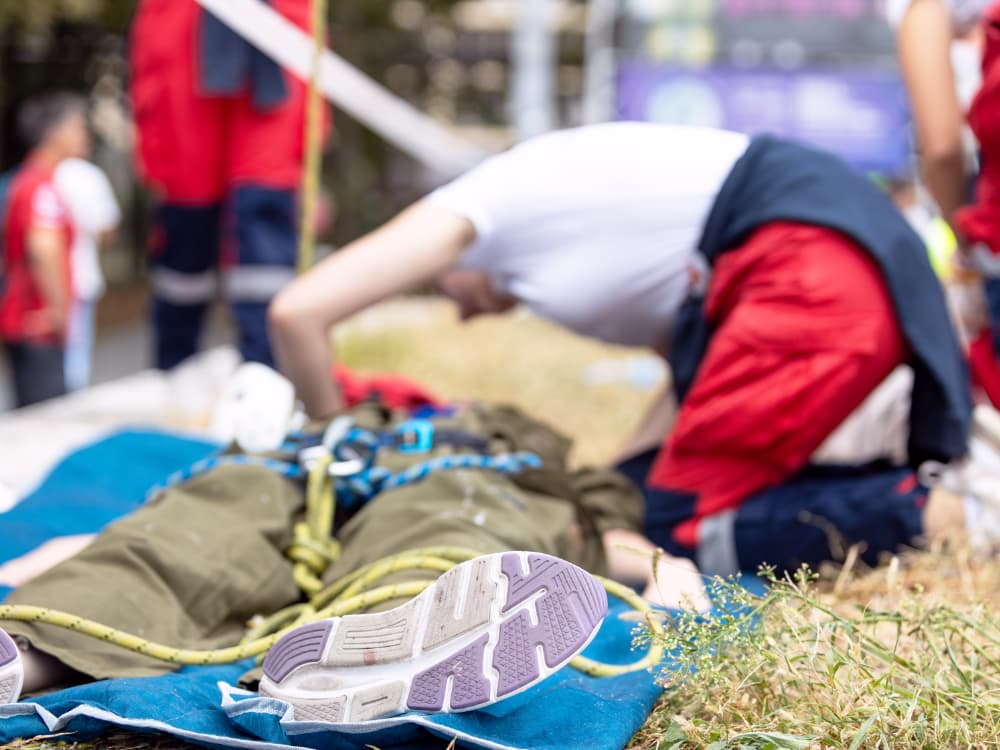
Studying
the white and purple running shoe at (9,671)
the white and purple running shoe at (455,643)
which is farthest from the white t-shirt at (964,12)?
the white and purple running shoe at (9,671)

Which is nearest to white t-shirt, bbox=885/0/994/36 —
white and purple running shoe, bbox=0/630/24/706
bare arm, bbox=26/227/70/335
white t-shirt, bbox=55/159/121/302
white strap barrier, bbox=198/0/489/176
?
white strap barrier, bbox=198/0/489/176

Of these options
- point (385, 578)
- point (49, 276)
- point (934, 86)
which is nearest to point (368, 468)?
point (385, 578)

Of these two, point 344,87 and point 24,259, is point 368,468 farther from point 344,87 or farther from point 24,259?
point 24,259

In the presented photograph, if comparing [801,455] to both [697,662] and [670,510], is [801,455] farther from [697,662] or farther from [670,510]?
[697,662]

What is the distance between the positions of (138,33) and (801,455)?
2.65 meters

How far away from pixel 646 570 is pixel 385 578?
2.27 ft

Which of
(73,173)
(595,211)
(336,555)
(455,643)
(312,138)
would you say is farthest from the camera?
(73,173)

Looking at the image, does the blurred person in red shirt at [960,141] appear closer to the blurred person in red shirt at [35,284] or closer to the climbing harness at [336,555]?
the climbing harness at [336,555]

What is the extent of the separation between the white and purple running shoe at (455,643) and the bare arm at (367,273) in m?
0.92

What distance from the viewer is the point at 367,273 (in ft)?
7.32

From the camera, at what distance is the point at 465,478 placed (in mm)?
1971

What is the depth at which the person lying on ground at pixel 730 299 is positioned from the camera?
224cm

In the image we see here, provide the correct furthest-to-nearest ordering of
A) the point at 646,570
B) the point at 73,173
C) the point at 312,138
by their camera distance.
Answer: the point at 73,173 → the point at 312,138 → the point at 646,570

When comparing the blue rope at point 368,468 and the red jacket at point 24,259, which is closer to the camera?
the blue rope at point 368,468
